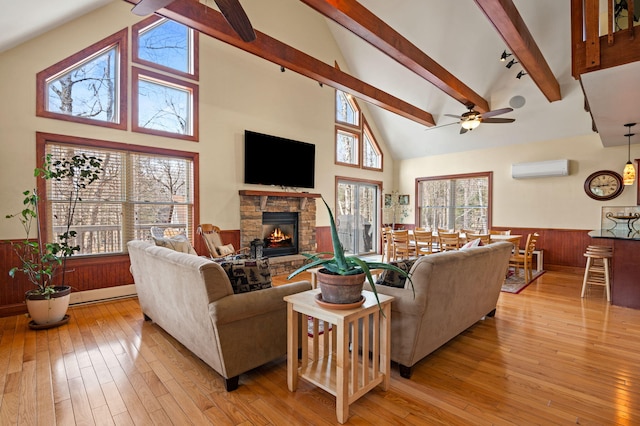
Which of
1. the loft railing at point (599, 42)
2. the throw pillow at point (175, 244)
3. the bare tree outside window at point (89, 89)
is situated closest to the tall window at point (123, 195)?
the bare tree outside window at point (89, 89)

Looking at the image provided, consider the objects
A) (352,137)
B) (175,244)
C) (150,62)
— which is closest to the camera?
(175,244)

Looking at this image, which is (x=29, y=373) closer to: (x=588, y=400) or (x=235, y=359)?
(x=235, y=359)

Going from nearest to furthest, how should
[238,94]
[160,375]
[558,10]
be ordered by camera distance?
[160,375]
[558,10]
[238,94]

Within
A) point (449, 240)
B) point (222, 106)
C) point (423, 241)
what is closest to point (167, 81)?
point (222, 106)

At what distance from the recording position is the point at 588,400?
207 centimetres

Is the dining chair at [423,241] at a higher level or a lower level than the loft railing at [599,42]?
lower

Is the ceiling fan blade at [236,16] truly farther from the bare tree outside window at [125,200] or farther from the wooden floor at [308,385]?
the bare tree outside window at [125,200]

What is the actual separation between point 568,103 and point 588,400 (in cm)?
589

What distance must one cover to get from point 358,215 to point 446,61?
4.13 meters

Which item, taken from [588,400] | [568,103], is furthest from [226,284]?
[568,103]

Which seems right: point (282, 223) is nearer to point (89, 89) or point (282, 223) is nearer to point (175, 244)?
point (175, 244)

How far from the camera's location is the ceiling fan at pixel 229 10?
218 centimetres

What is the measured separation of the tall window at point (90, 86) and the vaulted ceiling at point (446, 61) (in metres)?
0.43

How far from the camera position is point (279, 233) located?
21.1ft
